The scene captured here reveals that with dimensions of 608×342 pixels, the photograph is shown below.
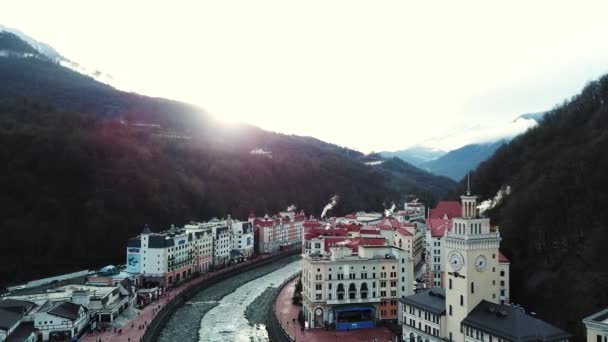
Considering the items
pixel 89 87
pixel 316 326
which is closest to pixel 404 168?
pixel 89 87

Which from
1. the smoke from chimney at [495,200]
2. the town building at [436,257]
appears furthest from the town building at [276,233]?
the town building at [436,257]

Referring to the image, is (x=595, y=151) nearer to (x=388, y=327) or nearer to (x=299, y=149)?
(x=388, y=327)

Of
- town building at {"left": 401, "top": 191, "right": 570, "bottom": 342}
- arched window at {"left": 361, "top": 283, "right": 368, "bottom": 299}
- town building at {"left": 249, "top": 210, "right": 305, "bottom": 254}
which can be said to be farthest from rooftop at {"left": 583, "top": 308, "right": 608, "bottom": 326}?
town building at {"left": 249, "top": 210, "right": 305, "bottom": 254}

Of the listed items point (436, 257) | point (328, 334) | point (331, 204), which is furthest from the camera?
point (331, 204)

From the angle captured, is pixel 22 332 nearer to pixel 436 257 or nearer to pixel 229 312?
pixel 229 312

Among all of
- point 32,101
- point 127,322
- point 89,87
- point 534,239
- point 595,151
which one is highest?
point 89,87

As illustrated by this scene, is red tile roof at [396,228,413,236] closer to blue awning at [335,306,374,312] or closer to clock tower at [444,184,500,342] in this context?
blue awning at [335,306,374,312]

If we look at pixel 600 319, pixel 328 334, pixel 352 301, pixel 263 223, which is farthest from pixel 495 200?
pixel 263 223

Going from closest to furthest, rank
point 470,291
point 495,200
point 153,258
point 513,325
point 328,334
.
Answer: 1. point 513,325
2. point 470,291
3. point 328,334
4. point 495,200
5. point 153,258
